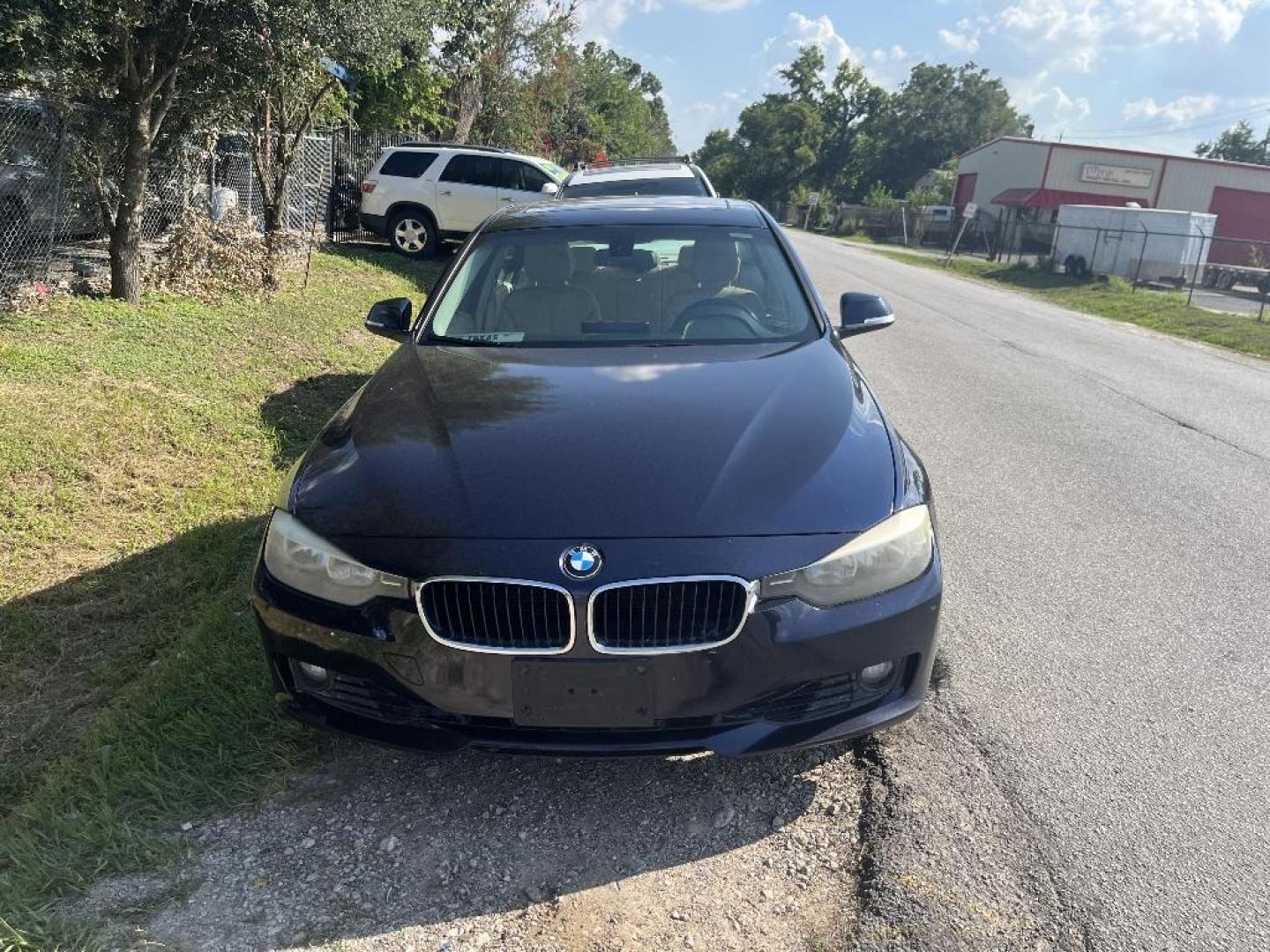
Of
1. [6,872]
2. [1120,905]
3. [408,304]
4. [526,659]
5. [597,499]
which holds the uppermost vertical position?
[408,304]

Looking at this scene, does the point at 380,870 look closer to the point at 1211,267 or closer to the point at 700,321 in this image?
the point at 700,321

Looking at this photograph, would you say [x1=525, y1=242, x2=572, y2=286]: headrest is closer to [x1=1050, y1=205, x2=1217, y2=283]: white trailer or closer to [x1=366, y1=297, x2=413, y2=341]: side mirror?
[x1=366, y1=297, x2=413, y2=341]: side mirror

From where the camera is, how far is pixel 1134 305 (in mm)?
22156

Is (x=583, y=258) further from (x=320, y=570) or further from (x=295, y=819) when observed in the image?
(x=295, y=819)

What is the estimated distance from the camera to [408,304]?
14.2 feet

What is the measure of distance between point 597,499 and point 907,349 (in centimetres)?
995

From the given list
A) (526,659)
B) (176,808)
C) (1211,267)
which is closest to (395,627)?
(526,659)

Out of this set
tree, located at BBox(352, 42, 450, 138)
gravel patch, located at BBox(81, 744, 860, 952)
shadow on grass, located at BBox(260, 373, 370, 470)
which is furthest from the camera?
tree, located at BBox(352, 42, 450, 138)

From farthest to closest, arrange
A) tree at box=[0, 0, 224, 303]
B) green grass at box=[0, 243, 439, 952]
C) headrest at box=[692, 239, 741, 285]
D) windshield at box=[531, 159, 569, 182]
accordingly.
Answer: windshield at box=[531, 159, 569, 182], tree at box=[0, 0, 224, 303], headrest at box=[692, 239, 741, 285], green grass at box=[0, 243, 439, 952]

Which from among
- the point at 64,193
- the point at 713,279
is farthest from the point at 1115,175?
the point at 713,279

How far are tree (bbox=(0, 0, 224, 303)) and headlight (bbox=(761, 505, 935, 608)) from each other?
21.5 feet

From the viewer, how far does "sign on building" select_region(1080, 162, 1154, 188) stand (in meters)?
51.4

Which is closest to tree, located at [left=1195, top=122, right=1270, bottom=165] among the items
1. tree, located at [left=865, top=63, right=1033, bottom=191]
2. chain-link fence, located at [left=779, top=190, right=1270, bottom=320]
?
tree, located at [left=865, top=63, right=1033, bottom=191]

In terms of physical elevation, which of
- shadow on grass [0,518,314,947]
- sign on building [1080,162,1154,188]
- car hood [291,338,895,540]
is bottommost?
shadow on grass [0,518,314,947]
